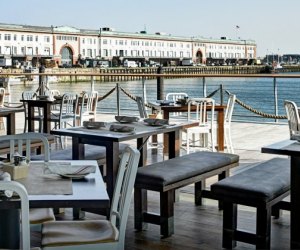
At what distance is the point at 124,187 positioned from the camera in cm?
274

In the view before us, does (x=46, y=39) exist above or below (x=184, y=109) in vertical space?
above

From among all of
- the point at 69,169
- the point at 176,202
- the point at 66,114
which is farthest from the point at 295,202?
the point at 66,114

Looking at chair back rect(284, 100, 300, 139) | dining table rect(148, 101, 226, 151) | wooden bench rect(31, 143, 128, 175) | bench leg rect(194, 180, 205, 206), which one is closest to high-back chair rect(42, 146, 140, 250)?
wooden bench rect(31, 143, 128, 175)

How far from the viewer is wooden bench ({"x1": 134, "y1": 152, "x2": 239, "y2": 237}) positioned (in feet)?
12.5

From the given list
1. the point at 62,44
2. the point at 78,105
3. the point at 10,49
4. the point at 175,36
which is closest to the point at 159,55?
the point at 175,36

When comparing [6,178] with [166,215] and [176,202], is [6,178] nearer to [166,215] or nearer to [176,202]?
[166,215]

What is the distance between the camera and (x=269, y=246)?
352 cm

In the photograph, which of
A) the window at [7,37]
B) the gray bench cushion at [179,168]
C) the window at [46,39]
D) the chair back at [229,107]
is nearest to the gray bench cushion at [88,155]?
the gray bench cushion at [179,168]

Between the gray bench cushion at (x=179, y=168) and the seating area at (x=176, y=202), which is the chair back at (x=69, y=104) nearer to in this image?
the seating area at (x=176, y=202)

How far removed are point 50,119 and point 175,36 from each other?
76.2m

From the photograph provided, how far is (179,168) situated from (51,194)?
1799 millimetres

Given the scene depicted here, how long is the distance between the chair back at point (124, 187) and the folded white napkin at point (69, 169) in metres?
0.15

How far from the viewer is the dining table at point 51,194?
7.45 ft

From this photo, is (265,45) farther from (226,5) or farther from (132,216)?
(132,216)
